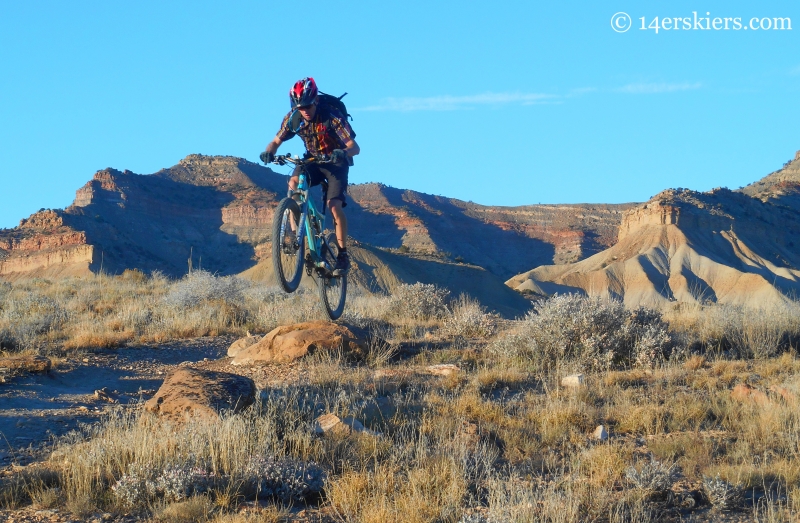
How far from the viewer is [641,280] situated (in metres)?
68.8

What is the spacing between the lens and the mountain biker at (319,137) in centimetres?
835

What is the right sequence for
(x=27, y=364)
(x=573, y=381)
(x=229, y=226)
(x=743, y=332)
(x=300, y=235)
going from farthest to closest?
1. (x=229, y=226)
2. (x=743, y=332)
3. (x=27, y=364)
4. (x=573, y=381)
5. (x=300, y=235)

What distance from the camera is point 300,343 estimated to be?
11062 millimetres

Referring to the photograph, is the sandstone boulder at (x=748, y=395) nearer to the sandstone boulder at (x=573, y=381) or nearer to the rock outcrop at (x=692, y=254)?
the sandstone boulder at (x=573, y=381)

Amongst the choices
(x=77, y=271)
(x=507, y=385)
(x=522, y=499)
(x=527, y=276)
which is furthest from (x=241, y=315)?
(x=527, y=276)

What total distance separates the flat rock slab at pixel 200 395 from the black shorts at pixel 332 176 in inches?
92.9

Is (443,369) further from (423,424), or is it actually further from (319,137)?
(319,137)

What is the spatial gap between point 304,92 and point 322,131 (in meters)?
0.62

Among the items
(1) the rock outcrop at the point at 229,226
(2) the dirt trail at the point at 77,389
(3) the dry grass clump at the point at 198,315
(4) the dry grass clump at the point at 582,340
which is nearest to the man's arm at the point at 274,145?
(2) the dirt trail at the point at 77,389

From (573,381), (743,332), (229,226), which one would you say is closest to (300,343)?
(573,381)

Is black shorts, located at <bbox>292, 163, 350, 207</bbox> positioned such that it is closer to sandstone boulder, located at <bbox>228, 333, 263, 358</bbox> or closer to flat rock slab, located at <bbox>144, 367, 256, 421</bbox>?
flat rock slab, located at <bbox>144, 367, 256, 421</bbox>

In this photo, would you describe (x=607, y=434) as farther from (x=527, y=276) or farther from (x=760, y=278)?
(x=527, y=276)

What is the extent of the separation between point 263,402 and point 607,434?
3437 millimetres

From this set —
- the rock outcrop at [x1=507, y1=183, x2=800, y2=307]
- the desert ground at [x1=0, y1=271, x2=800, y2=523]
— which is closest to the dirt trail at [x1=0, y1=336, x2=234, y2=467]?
the desert ground at [x1=0, y1=271, x2=800, y2=523]
